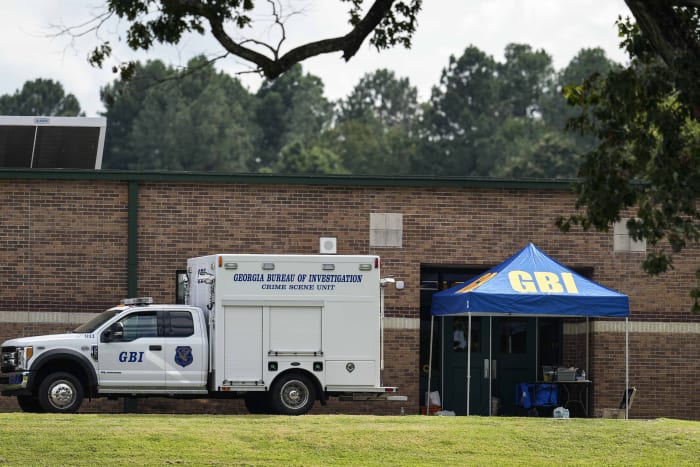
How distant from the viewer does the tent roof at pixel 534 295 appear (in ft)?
74.2

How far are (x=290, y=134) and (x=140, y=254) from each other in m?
105

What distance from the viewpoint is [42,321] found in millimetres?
24922

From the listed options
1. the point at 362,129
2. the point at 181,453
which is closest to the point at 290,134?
the point at 362,129

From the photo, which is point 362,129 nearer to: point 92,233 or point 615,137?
point 92,233

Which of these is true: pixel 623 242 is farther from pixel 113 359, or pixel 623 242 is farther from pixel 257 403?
pixel 113 359

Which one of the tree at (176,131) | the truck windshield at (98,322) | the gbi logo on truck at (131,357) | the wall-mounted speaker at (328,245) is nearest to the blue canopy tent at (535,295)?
the wall-mounted speaker at (328,245)

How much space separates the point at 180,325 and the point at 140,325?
65 centimetres

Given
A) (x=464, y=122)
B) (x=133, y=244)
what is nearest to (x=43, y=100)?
(x=464, y=122)

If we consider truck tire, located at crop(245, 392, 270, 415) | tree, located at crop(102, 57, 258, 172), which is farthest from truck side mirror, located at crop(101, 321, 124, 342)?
tree, located at crop(102, 57, 258, 172)

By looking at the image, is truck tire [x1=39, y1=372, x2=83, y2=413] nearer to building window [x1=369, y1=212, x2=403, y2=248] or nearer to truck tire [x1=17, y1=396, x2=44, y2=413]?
truck tire [x1=17, y1=396, x2=44, y2=413]

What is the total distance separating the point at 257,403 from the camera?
2298 centimetres

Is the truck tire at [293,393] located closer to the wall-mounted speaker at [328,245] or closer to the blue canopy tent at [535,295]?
the blue canopy tent at [535,295]

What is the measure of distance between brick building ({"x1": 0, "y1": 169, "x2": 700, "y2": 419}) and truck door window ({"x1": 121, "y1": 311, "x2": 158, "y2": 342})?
3794 millimetres

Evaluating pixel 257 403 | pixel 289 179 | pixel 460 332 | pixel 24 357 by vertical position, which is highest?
pixel 289 179
